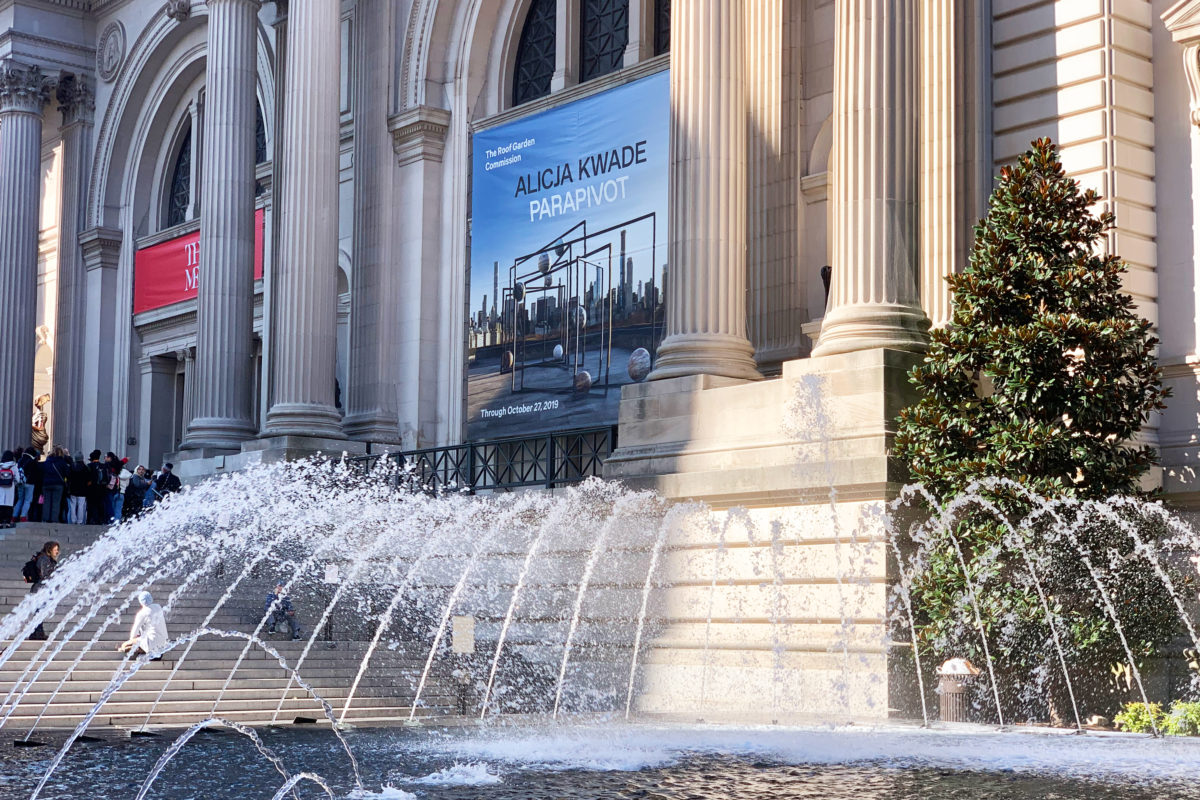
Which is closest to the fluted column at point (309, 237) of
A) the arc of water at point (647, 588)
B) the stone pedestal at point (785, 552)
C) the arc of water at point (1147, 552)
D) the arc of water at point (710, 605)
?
the stone pedestal at point (785, 552)

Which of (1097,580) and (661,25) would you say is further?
(661,25)

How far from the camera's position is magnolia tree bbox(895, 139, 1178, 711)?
15.0 meters

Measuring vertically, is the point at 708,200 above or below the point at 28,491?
above

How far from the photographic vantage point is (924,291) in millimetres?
18188

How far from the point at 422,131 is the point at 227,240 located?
458cm

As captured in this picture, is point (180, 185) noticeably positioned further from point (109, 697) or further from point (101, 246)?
point (109, 697)

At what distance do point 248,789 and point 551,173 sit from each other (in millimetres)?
17928

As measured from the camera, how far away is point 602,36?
28312mm

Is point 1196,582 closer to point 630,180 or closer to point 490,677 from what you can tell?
point 490,677

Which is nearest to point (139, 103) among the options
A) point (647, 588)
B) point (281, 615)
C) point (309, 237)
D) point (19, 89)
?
point (19, 89)

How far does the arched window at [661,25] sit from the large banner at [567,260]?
1.76m

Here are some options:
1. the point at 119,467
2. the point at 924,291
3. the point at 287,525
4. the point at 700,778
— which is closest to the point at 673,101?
the point at 924,291

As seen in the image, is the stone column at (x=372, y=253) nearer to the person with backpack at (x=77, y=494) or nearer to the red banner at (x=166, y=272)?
the person with backpack at (x=77, y=494)

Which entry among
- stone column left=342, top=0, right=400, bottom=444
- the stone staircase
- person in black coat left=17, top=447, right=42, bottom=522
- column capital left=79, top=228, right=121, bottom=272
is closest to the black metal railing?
stone column left=342, top=0, right=400, bottom=444
